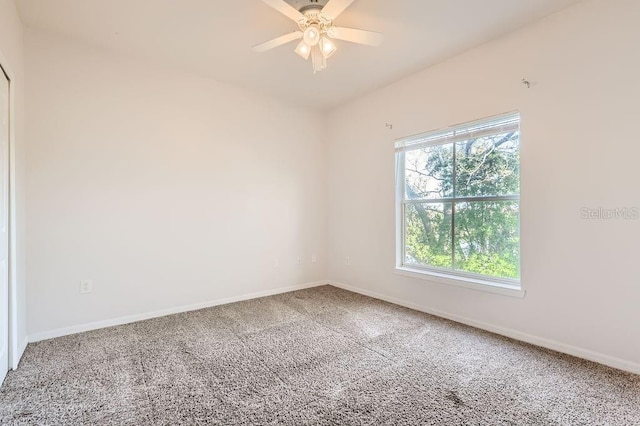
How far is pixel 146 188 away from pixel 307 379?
2.51 m

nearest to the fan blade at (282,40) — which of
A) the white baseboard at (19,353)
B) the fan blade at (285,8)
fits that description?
the fan blade at (285,8)

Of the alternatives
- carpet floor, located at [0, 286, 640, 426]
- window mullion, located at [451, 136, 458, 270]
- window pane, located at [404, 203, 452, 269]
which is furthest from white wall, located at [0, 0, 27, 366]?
window mullion, located at [451, 136, 458, 270]

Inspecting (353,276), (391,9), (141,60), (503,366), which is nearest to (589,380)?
(503,366)

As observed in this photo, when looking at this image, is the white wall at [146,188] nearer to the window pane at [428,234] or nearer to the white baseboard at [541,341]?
the window pane at [428,234]

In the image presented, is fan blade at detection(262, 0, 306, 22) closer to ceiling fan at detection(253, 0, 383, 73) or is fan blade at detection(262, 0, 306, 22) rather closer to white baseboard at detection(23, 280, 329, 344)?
ceiling fan at detection(253, 0, 383, 73)

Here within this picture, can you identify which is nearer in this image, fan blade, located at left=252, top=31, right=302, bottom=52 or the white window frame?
fan blade, located at left=252, top=31, right=302, bottom=52

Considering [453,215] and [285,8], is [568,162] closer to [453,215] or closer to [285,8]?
[453,215]

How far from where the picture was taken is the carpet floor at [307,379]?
169 centimetres

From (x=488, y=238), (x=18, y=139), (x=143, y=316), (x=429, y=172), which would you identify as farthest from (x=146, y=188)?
(x=488, y=238)

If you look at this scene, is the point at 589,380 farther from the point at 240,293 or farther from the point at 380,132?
the point at 240,293

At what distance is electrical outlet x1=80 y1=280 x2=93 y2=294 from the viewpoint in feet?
9.46

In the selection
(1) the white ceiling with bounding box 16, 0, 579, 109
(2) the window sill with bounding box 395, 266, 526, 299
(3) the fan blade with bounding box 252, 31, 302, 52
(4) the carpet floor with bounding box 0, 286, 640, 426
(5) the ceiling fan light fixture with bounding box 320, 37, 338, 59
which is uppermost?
(1) the white ceiling with bounding box 16, 0, 579, 109

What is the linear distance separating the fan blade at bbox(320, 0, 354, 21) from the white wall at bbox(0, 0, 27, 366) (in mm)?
2209

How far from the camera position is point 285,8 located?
2035mm
